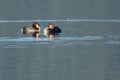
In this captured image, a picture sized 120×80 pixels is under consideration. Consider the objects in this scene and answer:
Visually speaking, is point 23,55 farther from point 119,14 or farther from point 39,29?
point 119,14

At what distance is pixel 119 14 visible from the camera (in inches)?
2024

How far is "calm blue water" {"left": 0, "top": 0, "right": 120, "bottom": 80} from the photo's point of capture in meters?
27.3

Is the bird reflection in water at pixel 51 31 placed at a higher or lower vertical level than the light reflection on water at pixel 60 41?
higher

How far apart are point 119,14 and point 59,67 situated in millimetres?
23241

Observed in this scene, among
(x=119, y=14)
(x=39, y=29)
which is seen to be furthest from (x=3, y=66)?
(x=119, y=14)

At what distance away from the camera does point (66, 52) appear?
106ft

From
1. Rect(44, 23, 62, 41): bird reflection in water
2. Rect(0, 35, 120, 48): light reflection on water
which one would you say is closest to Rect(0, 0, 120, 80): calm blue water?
Rect(0, 35, 120, 48): light reflection on water

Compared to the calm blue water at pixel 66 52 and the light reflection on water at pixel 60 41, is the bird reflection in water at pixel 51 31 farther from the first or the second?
the light reflection on water at pixel 60 41

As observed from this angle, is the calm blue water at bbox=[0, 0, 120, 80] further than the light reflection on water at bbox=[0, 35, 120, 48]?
No

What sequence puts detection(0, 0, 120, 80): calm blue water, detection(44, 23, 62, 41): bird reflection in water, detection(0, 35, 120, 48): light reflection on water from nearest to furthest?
detection(0, 0, 120, 80): calm blue water < detection(0, 35, 120, 48): light reflection on water < detection(44, 23, 62, 41): bird reflection in water

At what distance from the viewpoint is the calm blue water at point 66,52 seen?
27.3 metres

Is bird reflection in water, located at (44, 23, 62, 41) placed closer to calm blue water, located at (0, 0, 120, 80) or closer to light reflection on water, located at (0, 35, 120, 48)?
calm blue water, located at (0, 0, 120, 80)

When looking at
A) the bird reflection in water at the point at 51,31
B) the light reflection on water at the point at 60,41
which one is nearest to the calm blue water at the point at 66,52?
the light reflection on water at the point at 60,41

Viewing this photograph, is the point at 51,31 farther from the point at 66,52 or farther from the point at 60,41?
the point at 66,52
